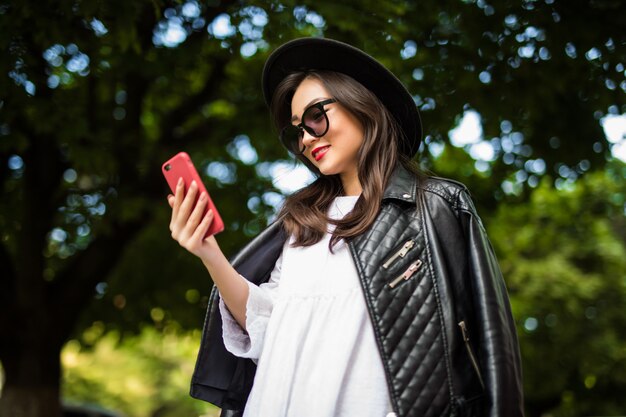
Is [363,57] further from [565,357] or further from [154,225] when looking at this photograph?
[565,357]

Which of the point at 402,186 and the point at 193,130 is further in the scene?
the point at 193,130

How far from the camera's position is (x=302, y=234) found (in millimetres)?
2516

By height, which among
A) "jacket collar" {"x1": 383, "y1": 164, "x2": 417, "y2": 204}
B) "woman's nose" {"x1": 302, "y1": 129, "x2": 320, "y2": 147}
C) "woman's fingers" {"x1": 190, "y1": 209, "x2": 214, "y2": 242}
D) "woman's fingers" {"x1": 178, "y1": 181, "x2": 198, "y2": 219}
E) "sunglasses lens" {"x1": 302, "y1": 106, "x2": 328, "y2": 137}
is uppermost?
"sunglasses lens" {"x1": 302, "y1": 106, "x2": 328, "y2": 137}

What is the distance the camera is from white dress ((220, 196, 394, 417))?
217 cm

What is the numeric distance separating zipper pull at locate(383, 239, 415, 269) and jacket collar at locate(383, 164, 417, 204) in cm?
15

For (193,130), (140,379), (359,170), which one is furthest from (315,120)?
(140,379)

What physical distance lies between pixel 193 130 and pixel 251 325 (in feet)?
19.5

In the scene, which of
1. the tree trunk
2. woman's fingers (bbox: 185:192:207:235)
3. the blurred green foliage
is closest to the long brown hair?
woman's fingers (bbox: 185:192:207:235)

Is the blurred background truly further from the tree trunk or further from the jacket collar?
the jacket collar

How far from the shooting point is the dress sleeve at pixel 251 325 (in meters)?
2.40

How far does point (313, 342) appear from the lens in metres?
→ 2.26

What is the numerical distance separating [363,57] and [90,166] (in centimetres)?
441

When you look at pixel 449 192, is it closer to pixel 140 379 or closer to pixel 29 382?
pixel 29 382

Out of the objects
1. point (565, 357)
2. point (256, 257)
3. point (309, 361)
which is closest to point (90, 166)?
point (256, 257)
